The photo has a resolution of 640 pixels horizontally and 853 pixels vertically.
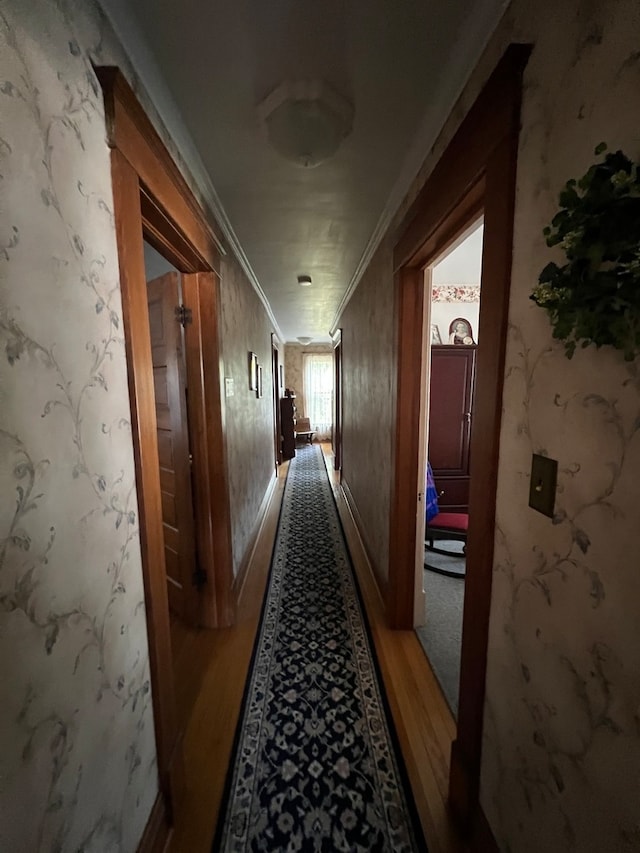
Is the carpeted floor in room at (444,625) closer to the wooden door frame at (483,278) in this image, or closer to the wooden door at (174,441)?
the wooden door frame at (483,278)

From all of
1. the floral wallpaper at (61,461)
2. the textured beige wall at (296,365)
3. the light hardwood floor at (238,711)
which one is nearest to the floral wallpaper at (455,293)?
the light hardwood floor at (238,711)

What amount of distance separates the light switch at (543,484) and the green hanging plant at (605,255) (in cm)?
26

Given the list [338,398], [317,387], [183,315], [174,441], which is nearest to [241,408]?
[174,441]

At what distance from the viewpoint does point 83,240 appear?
75 centimetres

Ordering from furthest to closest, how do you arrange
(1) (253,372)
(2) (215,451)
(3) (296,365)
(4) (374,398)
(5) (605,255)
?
(3) (296,365) → (1) (253,372) → (4) (374,398) → (2) (215,451) → (5) (605,255)

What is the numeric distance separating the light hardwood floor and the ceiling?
229cm

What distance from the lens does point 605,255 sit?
1.69ft

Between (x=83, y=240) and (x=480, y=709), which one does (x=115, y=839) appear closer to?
(x=480, y=709)

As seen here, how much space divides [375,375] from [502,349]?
1.65 meters

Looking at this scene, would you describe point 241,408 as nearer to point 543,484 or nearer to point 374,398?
point 374,398

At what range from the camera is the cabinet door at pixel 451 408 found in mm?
3270

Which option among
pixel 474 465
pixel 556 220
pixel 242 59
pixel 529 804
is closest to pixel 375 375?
pixel 474 465

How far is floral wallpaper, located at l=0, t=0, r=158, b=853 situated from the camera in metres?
0.56

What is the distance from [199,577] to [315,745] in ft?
3.36
